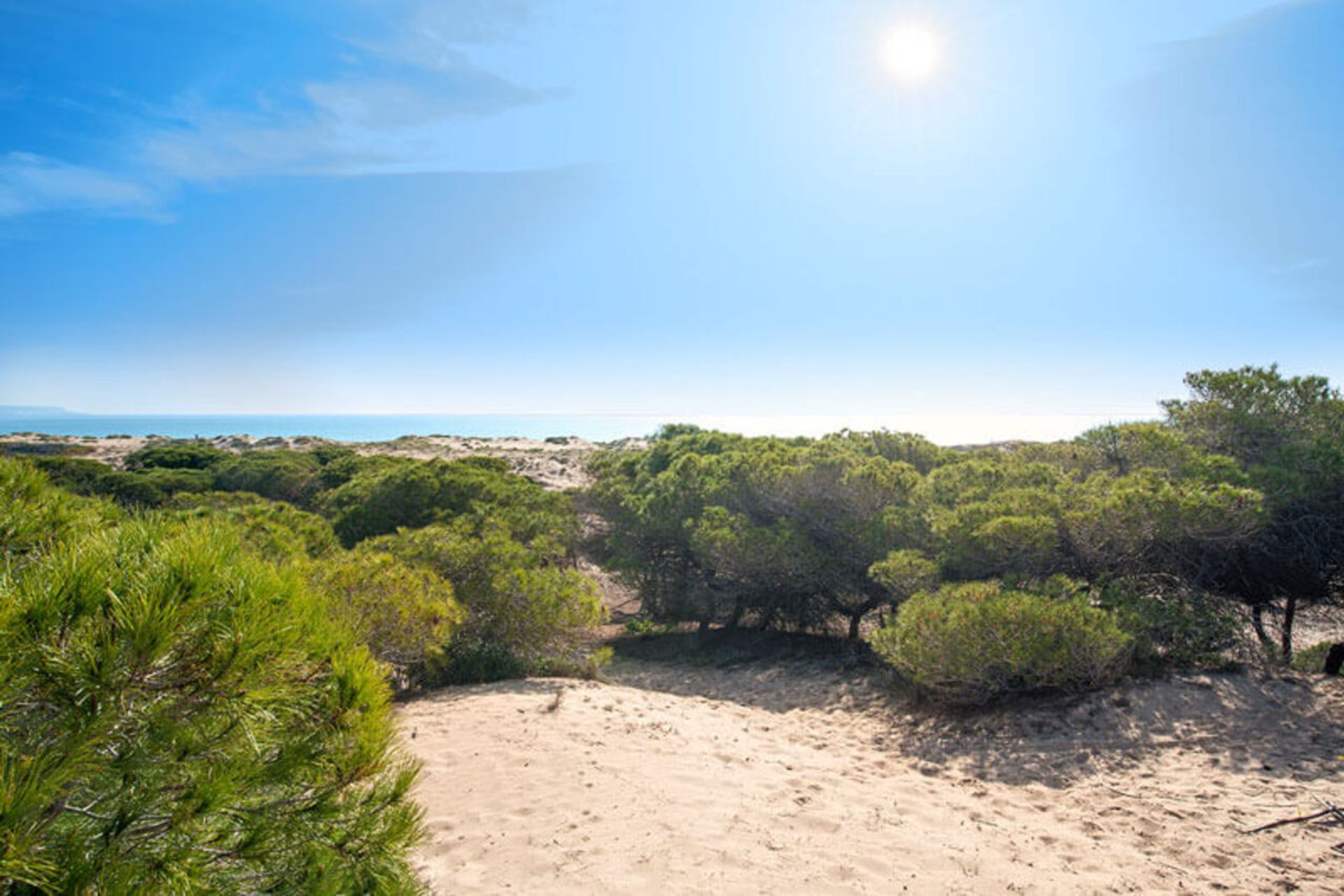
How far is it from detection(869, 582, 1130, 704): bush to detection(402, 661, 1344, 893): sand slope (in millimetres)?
378

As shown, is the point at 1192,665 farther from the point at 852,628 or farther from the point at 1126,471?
the point at 852,628

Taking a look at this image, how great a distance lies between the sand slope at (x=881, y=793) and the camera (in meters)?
4.20

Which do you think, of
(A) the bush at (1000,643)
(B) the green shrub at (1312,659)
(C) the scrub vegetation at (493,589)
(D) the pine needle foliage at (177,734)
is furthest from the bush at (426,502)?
(B) the green shrub at (1312,659)

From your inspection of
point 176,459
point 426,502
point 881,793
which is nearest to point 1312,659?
point 881,793

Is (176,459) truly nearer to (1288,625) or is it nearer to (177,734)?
(177,734)

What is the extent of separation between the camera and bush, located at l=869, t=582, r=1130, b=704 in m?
7.34

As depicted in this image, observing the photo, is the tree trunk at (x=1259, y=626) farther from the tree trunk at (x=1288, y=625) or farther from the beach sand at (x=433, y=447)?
the beach sand at (x=433, y=447)

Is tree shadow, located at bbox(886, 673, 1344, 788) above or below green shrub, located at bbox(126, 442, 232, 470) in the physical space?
below

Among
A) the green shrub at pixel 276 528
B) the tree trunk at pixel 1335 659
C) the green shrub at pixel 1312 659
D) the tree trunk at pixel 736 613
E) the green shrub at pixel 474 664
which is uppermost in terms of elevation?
the green shrub at pixel 276 528

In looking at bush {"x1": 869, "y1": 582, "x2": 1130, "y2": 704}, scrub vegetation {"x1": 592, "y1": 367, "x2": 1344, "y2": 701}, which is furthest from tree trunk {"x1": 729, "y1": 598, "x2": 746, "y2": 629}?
bush {"x1": 869, "y1": 582, "x2": 1130, "y2": 704}

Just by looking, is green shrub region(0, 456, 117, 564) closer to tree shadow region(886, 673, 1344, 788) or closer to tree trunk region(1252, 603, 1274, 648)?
tree shadow region(886, 673, 1344, 788)

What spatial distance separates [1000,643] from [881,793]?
2.79 m

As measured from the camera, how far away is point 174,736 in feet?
6.63

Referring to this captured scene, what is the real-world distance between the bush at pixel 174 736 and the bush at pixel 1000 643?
6.92 meters
